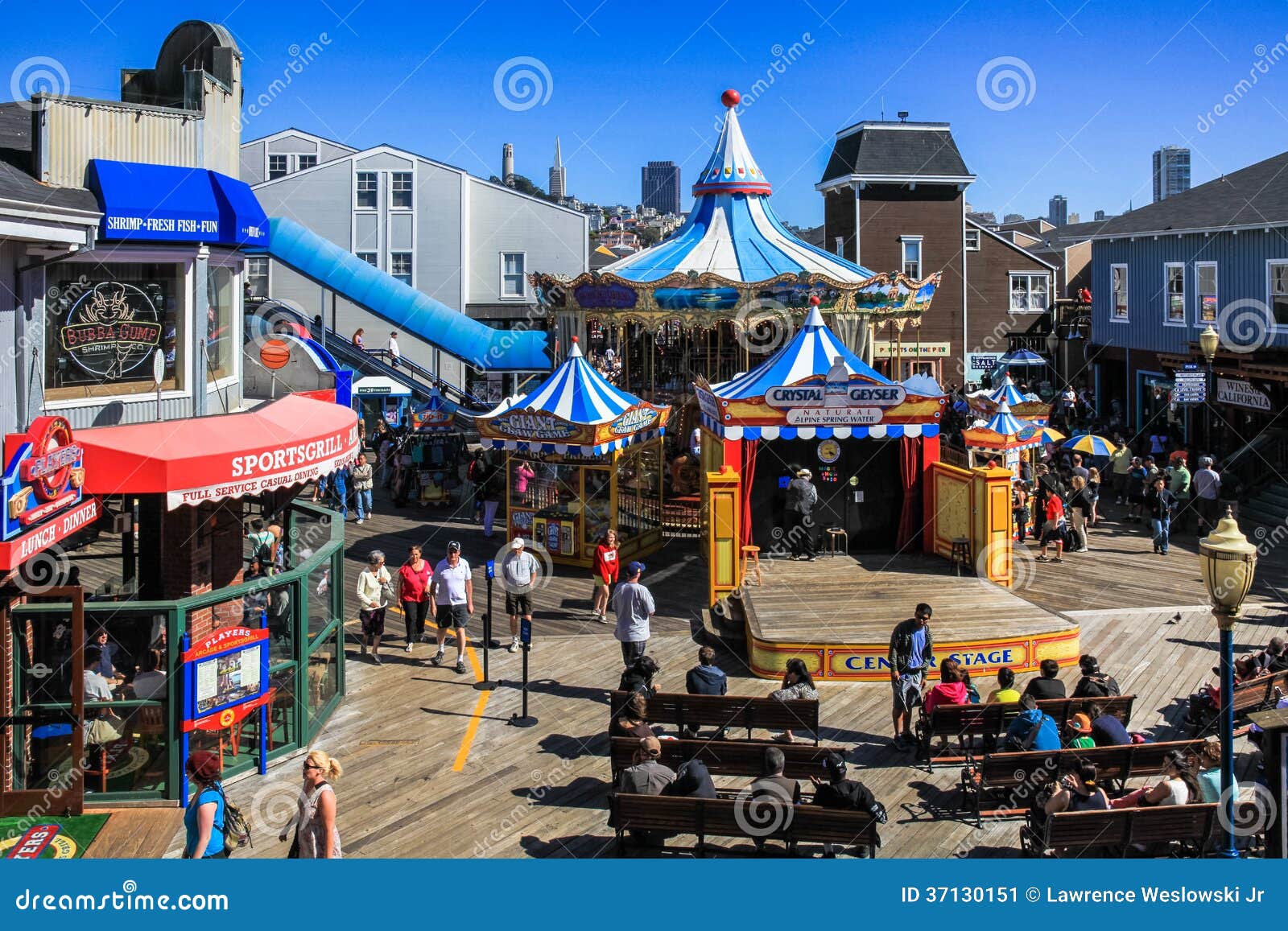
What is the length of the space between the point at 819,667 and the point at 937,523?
5343 millimetres

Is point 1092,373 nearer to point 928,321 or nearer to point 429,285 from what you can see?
point 928,321

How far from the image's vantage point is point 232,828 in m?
8.97

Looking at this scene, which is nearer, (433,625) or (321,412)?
(321,412)

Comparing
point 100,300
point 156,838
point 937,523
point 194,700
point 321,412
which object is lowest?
point 156,838

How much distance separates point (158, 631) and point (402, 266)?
34658 mm

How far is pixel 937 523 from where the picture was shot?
63.2 feet


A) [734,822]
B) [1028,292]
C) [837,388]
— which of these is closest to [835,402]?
[837,388]

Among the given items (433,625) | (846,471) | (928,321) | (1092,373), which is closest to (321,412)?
(433,625)

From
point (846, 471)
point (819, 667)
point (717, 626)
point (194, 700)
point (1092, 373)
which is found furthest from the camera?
point (1092, 373)

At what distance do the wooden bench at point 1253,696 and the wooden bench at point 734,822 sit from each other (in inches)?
185

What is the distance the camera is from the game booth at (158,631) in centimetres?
1043

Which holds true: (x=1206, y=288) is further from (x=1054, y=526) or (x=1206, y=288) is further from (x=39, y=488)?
(x=39, y=488)

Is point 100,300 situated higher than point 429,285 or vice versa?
point 429,285

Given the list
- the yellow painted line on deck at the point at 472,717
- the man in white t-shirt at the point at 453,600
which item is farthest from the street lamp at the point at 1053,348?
the man in white t-shirt at the point at 453,600
